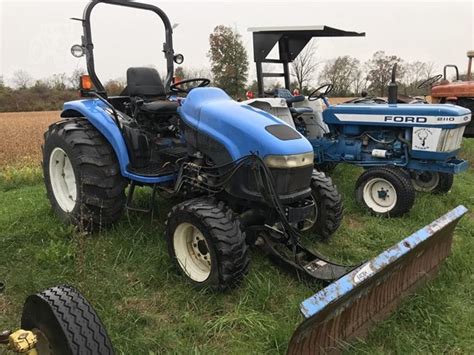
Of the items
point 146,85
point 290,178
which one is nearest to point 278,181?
point 290,178

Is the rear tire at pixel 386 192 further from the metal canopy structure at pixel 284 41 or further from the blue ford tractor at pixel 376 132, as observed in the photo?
the metal canopy structure at pixel 284 41

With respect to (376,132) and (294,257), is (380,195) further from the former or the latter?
(294,257)

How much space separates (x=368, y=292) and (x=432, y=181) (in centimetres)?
332

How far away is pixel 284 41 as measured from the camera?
585 centimetres

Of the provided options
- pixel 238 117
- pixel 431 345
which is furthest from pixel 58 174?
pixel 431 345

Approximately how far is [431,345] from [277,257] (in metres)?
1.08

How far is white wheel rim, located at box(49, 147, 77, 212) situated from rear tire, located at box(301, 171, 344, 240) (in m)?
2.13

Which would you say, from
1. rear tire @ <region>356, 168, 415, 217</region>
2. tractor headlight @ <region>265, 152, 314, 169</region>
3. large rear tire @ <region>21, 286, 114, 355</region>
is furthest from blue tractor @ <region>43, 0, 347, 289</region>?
rear tire @ <region>356, 168, 415, 217</region>

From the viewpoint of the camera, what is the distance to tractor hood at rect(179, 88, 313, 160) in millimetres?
2719

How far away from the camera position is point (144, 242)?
3.54m

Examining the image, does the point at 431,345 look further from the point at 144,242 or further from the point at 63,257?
the point at 63,257

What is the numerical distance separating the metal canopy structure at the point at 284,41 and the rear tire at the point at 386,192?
193 cm

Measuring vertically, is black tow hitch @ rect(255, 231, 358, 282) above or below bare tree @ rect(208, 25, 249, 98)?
below

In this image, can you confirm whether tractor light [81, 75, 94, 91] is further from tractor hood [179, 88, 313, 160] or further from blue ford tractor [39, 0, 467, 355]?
tractor hood [179, 88, 313, 160]
